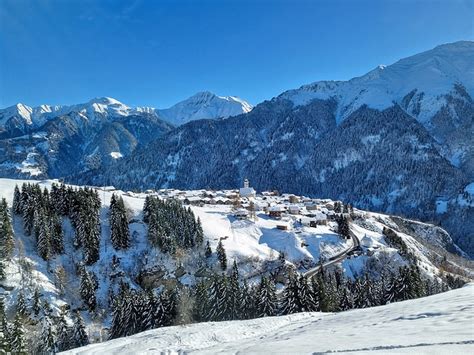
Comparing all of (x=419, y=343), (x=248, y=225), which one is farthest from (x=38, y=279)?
(x=419, y=343)

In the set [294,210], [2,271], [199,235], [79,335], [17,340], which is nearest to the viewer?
[17,340]

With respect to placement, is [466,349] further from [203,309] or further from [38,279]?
[38,279]

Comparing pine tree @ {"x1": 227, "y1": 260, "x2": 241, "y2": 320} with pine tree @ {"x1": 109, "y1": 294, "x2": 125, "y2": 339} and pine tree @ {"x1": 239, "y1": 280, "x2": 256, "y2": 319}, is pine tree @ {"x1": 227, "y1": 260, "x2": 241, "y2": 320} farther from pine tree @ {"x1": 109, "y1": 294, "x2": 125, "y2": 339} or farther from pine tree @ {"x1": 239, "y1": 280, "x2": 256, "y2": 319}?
pine tree @ {"x1": 109, "y1": 294, "x2": 125, "y2": 339}

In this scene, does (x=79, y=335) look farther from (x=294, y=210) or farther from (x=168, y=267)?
(x=294, y=210)

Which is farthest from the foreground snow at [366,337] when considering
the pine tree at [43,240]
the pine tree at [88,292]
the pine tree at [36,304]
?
the pine tree at [43,240]

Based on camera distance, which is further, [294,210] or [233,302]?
[294,210]

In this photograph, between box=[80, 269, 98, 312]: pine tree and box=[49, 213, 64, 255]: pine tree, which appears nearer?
box=[80, 269, 98, 312]: pine tree

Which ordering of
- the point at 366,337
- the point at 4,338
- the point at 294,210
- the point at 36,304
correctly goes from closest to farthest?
the point at 366,337, the point at 4,338, the point at 36,304, the point at 294,210

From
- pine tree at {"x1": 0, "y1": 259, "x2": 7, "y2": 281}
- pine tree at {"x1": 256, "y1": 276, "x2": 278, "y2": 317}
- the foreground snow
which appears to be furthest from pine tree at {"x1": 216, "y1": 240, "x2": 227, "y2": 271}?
the foreground snow

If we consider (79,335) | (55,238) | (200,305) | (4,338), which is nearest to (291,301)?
(200,305)

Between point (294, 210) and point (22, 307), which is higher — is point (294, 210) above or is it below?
above

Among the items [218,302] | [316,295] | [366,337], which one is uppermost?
[366,337]

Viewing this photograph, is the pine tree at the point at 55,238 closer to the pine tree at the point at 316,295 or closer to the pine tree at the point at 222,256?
the pine tree at the point at 222,256

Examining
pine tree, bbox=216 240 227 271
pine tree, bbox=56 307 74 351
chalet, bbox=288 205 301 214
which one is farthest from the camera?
chalet, bbox=288 205 301 214
